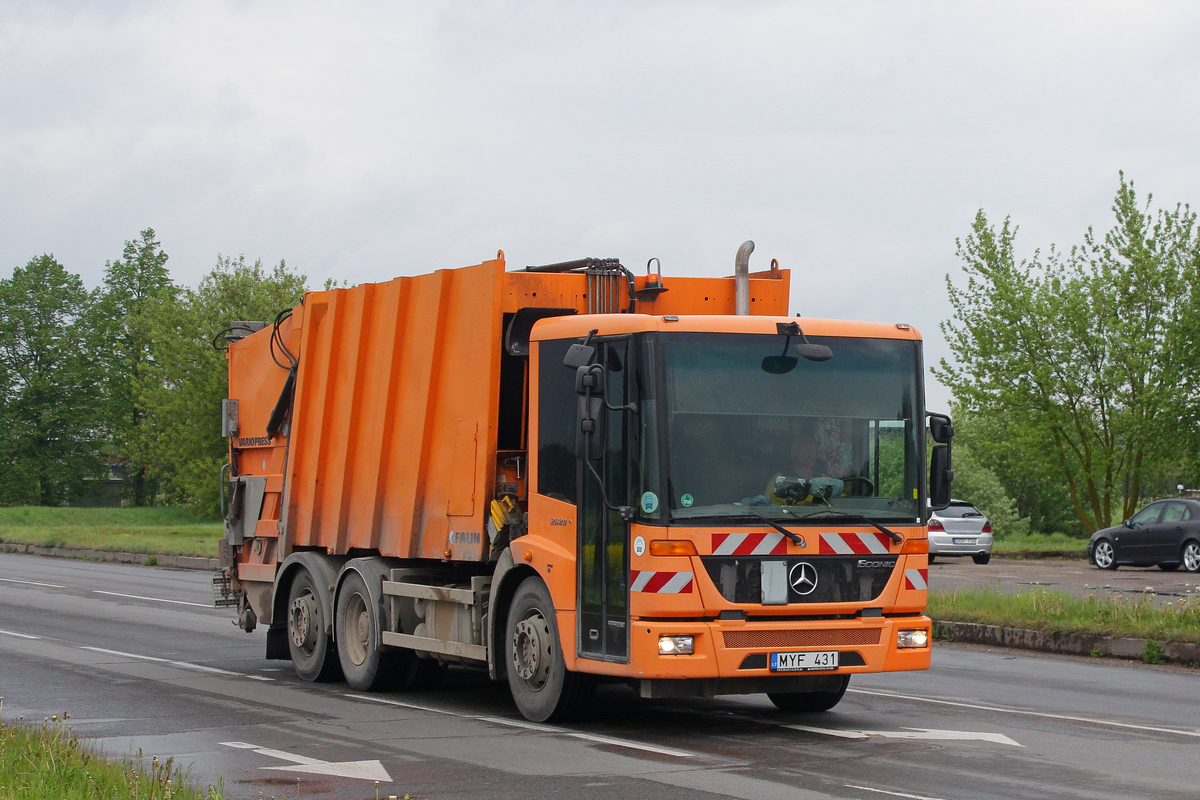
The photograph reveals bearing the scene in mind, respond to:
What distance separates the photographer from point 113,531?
52281mm

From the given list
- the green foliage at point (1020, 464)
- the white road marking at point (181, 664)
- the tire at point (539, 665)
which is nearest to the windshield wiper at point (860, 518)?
the tire at point (539, 665)

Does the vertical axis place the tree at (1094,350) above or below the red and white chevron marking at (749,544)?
above

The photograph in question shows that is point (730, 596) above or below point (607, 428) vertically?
below

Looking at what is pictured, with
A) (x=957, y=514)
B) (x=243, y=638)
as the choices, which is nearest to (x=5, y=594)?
(x=243, y=638)

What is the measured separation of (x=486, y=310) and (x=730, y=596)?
305cm

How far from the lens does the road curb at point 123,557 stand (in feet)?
111

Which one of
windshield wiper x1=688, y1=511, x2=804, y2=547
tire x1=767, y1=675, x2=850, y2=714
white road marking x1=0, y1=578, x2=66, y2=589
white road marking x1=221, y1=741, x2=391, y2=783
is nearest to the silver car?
white road marking x1=0, y1=578, x2=66, y2=589

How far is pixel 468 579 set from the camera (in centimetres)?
1098

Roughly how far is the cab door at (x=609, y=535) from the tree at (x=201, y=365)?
170 feet

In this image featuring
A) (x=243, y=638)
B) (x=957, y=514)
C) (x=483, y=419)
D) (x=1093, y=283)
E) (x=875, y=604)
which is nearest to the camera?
(x=875, y=604)

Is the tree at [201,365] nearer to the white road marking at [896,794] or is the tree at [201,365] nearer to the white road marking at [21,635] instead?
the white road marking at [21,635]

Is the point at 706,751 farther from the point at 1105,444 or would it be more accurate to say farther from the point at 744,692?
the point at 1105,444

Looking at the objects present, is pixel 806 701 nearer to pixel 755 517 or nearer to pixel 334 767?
pixel 755 517

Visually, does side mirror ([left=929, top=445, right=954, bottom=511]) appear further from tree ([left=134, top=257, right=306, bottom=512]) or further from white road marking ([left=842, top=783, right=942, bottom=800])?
tree ([left=134, top=257, right=306, bottom=512])
